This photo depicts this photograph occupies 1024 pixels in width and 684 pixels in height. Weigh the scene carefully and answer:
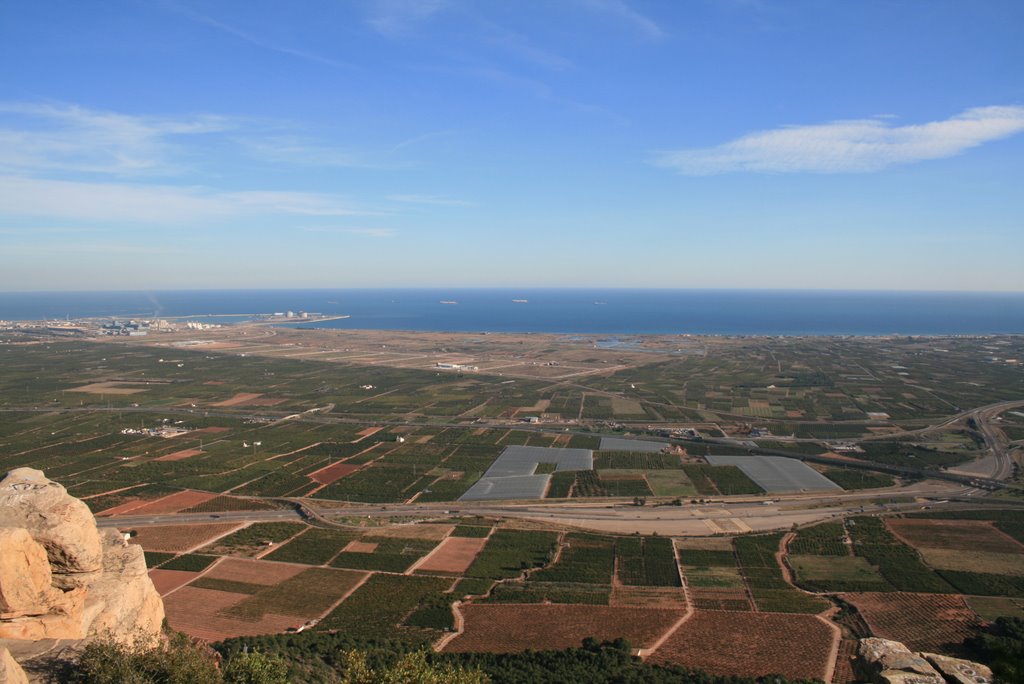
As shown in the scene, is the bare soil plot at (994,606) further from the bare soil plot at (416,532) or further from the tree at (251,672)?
the tree at (251,672)

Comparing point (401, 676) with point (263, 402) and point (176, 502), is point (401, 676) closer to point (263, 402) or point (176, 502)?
point (176, 502)

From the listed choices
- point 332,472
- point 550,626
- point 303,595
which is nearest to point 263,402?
point 332,472

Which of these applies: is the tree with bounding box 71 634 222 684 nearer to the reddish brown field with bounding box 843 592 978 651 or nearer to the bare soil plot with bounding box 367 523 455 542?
the bare soil plot with bounding box 367 523 455 542

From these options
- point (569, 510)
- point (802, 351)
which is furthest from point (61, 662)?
point (802, 351)

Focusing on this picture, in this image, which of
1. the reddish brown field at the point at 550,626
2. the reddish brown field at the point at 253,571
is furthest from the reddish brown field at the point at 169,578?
the reddish brown field at the point at 550,626

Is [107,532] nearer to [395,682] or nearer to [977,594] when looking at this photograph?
[395,682]

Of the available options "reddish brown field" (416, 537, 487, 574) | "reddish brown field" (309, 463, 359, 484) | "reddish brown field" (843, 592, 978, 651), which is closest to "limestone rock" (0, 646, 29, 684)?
"reddish brown field" (416, 537, 487, 574)

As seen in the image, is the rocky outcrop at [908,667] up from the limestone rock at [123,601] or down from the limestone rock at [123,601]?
down
